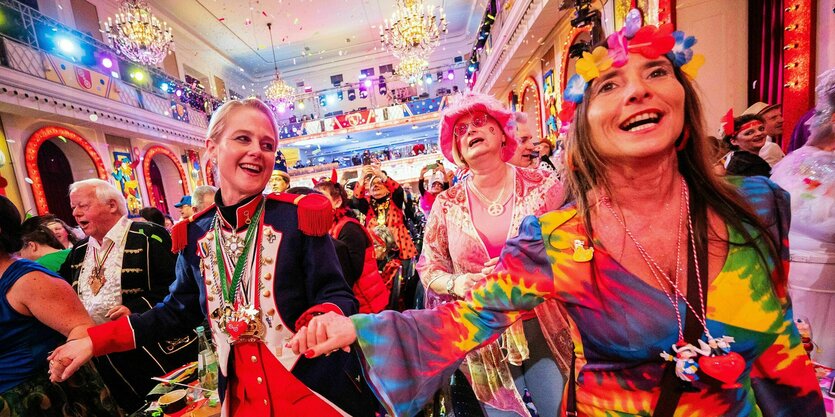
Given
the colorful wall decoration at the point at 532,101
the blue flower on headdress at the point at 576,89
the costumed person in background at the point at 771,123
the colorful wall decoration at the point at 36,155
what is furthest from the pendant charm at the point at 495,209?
the colorful wall decoration at the point at 36,155

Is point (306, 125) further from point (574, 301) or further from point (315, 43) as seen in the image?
point (574, 301)

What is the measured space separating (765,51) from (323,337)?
5.96 m

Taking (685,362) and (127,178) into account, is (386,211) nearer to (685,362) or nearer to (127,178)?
(685,362)

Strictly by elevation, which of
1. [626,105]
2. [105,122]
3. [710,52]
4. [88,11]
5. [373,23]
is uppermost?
[373,23]

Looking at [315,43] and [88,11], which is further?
[315,43]

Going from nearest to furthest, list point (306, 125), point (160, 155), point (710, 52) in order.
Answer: point (710, 52)
point (160, 155)
point (306, 125)

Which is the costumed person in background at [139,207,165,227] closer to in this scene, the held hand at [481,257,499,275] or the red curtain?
the held hand at [481,257,499,275]

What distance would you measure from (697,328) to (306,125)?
23214 millimetres

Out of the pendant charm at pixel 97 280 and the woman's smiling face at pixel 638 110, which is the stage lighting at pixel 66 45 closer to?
the pendant charm at pixel 97 280

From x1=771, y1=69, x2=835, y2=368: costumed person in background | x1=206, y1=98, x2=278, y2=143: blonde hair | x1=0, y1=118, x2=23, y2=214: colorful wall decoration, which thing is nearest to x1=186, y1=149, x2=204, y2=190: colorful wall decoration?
x1=0, y1=118, x2=23, y2=214: colorful wall decoration

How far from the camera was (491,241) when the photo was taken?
1903 mm

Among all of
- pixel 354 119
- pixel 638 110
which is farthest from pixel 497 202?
pixel 354 119

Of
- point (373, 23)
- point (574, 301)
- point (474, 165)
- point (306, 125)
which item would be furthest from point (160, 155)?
point (574, 301)

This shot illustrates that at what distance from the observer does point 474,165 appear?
2078mm
